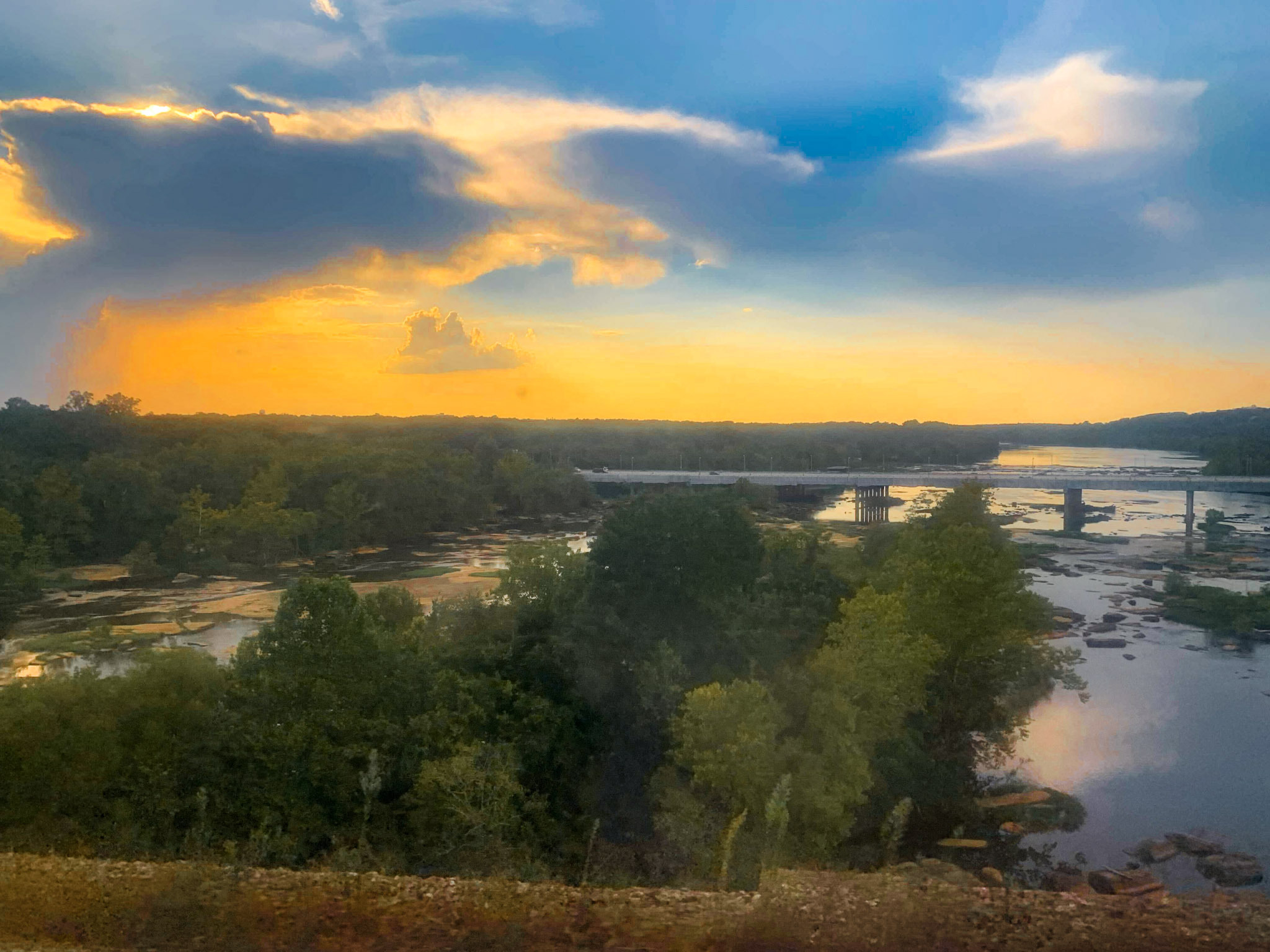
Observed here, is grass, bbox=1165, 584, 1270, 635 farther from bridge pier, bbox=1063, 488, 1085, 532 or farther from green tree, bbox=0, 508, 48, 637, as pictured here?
green tree, bbox=0, 508, 48, 637

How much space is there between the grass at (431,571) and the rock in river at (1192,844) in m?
30.1

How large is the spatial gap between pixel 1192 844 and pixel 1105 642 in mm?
14500

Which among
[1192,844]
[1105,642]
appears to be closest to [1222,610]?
[1105,642]

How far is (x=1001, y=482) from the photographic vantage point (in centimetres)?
5844

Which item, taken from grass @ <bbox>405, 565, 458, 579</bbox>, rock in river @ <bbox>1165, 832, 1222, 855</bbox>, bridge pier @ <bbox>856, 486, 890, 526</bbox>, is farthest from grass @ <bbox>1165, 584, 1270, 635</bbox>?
grass @ <bbox>405, 565, 458, 579</bbox>

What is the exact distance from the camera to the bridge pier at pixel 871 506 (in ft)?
204

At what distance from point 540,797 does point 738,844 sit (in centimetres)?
319

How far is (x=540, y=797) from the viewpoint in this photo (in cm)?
1393

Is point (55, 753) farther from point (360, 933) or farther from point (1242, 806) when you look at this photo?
point (1242, 806)

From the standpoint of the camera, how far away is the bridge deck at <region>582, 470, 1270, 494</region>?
5662cm

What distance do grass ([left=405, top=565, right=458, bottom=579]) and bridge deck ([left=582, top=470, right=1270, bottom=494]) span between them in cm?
2478

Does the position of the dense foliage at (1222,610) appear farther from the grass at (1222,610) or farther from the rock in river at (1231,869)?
the rock in river at (1231,869)

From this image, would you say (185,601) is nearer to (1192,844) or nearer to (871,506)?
(1192,844)

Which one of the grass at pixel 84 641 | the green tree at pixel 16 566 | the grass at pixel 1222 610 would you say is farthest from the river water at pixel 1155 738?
the green tree at pixel 16 566
